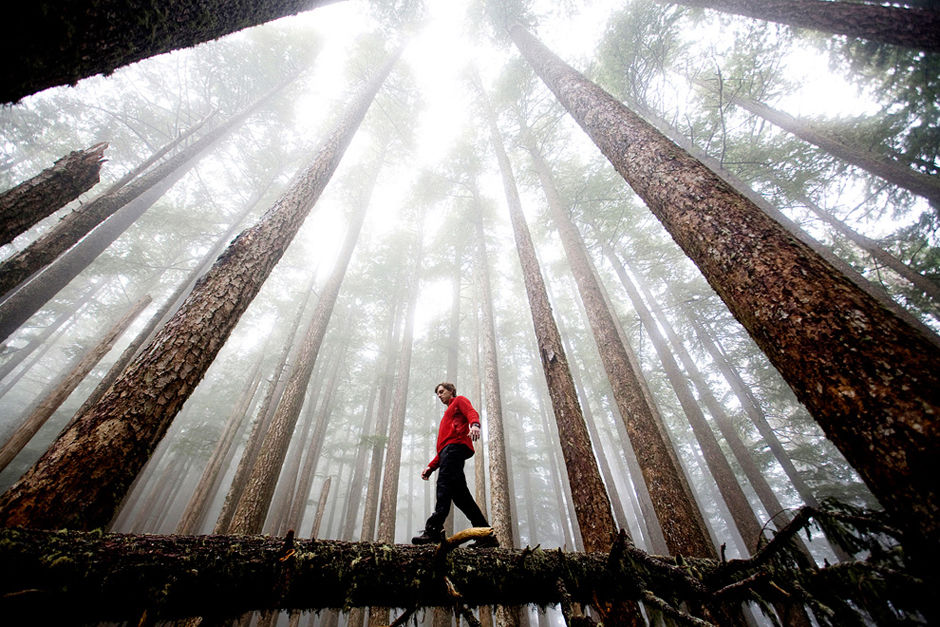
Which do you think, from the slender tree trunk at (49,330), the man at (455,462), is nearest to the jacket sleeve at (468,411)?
the man at (455,462)

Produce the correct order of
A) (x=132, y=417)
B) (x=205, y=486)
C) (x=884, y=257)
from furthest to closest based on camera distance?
(x=205, y=486) < (x=884, y=257) < (x=132, y=417)

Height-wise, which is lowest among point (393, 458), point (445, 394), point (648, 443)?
point (648, 443)

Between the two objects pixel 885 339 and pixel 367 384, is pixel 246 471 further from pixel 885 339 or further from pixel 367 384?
pixel 367 384

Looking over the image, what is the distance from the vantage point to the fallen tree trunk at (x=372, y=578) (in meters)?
1.37

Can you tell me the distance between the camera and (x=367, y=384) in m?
24.7

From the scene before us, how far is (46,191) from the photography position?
3.87 meters

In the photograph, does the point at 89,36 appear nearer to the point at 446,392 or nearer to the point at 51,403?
the point at 446,392

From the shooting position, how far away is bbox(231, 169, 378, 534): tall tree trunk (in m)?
5.37

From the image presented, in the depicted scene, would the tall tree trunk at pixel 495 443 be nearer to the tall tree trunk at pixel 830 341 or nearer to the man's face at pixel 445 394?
the man's face at pixel 445 394

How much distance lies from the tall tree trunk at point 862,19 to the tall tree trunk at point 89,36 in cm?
871

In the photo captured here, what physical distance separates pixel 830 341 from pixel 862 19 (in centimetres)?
767

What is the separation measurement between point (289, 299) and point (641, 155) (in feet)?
72.4

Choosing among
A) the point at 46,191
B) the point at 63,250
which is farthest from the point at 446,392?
the point at 63,250

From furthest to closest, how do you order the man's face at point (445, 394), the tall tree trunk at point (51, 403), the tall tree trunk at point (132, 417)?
the tall tree trunk at point (51, 403)
the man's face at point (445, 394)
the tall tree trunk at point (132, 417)
